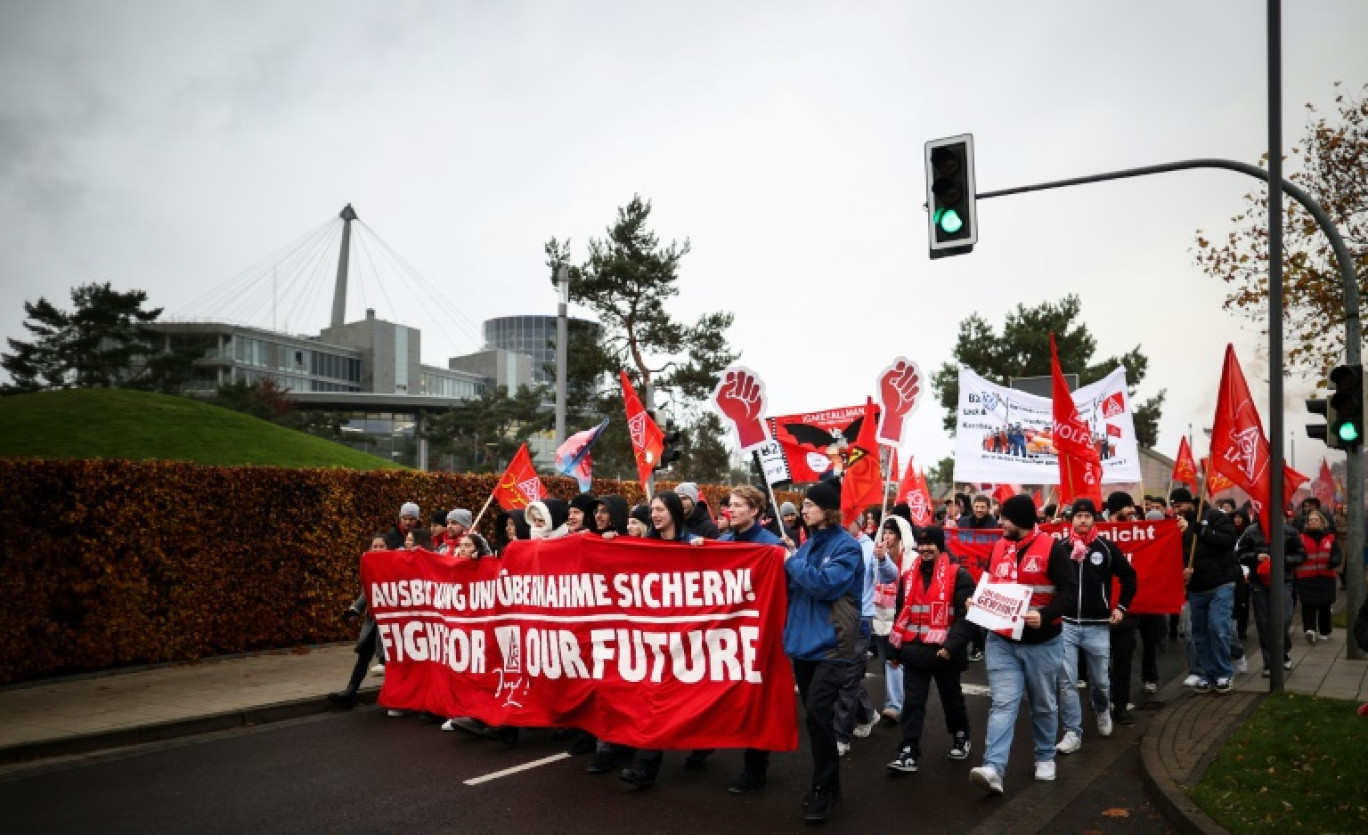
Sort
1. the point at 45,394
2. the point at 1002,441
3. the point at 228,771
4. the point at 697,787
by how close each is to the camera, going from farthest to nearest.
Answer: the point at 45,394 < the point at 1002,441 < the point at 228,771 < the point at 697,787

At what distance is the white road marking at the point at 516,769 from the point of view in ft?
22.2

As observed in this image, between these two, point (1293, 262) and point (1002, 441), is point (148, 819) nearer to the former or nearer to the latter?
point (1002, 441)

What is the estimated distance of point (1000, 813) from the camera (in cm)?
593

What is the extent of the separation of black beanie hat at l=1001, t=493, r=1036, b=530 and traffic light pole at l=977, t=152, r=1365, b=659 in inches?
151

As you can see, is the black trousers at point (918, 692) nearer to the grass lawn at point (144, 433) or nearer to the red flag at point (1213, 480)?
the red flag at point (1213, 480)

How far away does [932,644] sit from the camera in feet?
22.7

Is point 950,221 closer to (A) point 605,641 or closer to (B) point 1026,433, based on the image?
(A) point 605,641

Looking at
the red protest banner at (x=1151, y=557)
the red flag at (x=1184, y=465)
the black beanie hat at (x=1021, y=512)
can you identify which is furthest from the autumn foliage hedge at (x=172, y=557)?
the red flag at (x=1184, y=465)

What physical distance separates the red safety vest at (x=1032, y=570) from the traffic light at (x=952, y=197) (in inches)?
150

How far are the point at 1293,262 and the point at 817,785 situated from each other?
13695 mm

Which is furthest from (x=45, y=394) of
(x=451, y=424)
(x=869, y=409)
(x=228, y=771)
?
(x=451, y=424)

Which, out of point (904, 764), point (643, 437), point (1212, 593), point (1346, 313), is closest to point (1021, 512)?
point (904, 764)

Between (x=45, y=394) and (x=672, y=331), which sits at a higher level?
(x=672, y=331)

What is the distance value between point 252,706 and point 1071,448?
8.90m
